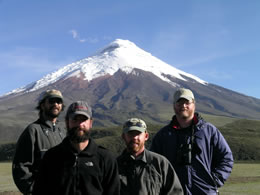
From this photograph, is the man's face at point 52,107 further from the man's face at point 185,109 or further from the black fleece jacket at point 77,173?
the man's face at point 185,109

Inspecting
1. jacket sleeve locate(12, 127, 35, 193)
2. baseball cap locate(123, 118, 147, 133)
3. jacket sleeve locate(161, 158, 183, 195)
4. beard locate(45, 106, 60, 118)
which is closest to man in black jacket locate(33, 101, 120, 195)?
baseball cap locate(123, 118, 147, 133)

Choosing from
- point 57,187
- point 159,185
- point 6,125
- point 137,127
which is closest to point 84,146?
point 57,187

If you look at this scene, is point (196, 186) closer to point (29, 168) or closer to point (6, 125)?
point (29, 168)

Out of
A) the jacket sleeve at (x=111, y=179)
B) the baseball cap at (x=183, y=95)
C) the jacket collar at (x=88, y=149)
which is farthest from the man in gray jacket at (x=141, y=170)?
the baseball cap at (x=183, y=95)

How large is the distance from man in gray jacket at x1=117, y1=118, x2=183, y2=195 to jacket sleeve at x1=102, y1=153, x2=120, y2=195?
1.92ft

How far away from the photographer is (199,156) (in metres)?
5.88

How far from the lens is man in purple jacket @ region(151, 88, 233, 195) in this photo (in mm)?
5801

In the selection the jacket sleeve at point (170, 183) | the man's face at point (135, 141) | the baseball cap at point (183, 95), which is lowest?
the jacket sleeve at point (170, 183)

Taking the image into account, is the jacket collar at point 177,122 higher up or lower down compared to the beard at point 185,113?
lower down

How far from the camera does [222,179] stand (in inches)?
233

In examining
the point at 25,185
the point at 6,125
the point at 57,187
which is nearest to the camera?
the point at 57,187

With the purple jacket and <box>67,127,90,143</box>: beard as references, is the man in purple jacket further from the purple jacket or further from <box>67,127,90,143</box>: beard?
<box>67,127,90,143</box>: beard

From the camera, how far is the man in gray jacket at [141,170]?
5.04 m

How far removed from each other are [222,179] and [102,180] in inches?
94.2
